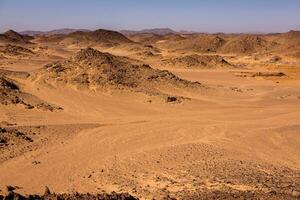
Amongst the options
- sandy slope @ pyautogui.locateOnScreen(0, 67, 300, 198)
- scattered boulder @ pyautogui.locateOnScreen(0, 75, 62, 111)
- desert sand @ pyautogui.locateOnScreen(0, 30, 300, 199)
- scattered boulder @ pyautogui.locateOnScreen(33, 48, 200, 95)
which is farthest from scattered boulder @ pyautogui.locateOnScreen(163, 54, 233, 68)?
scattered boulder @ pyautogui.locateOnScreen(0, 75, 62, 111)

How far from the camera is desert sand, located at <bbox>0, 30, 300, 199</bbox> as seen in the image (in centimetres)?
1216

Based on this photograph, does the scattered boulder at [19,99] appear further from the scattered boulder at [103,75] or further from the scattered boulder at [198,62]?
the scattered boulder at [198,62]

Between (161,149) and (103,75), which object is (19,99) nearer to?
(103,75)

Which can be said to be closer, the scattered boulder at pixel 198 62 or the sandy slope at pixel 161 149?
the sandy slope at pixel 161 149

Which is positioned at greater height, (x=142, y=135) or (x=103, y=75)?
(x=103, y=75)

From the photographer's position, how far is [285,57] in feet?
201

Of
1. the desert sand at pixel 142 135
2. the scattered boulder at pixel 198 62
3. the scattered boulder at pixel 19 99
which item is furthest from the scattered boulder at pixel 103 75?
the scattered boulder at pixel 198 62

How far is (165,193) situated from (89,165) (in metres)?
3.24

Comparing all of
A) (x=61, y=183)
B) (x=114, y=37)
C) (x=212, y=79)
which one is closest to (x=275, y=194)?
(x=61, y=183)

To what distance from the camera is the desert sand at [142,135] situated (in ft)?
39.9

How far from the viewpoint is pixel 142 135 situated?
17.2 metres

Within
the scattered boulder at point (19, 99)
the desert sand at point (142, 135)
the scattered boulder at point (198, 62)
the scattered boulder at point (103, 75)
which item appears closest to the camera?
the desert sand at point (142, 135)

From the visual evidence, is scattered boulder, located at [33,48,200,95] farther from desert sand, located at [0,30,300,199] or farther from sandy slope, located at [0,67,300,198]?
sandy slope, located at [0,67,300,198]

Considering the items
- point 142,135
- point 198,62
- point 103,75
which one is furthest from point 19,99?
point 198,62
